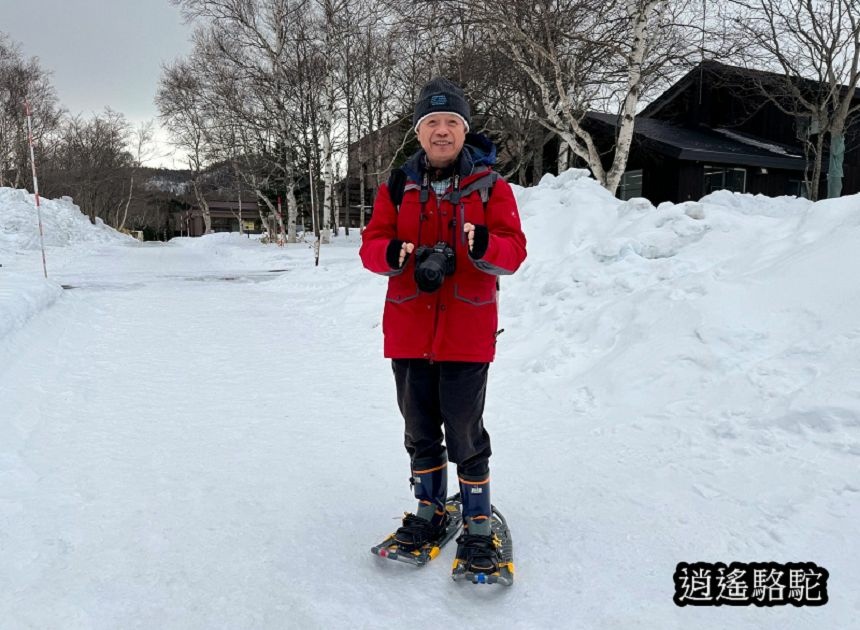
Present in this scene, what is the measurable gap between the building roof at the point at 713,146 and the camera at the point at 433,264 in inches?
679

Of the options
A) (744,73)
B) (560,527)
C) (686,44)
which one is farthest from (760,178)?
(560,527)

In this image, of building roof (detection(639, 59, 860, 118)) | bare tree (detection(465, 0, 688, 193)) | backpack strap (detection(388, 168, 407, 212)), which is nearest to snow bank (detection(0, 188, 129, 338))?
backpack strap (detection(388, 168, 407, 212))

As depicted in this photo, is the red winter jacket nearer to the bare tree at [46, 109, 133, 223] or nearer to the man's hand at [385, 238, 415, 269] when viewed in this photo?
the man's hand at [385, 238, 415, 269]

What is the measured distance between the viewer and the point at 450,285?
230 cm

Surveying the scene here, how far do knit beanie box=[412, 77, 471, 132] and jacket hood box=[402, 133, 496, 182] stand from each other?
0.10 m

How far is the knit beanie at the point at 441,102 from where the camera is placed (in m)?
2.27

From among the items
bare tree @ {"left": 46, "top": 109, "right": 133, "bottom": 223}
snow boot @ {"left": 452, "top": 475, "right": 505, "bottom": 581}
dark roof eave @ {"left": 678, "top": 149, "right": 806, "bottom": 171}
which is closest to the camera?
snow boot @ {"left": 452, "top": 475, "right": 505, "bottom": 581}

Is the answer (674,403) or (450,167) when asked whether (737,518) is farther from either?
(450,167)

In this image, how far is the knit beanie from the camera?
2.27 metres

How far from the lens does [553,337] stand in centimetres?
534

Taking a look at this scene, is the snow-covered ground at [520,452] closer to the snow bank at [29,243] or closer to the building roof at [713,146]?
the snow bank at [29,243]

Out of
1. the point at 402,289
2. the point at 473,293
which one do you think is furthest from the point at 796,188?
the point at 402,289

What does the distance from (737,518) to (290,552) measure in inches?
77.5

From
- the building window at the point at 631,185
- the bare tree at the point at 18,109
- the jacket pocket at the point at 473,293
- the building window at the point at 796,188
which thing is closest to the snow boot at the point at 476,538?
the jacket pocket at the point at 473,293
